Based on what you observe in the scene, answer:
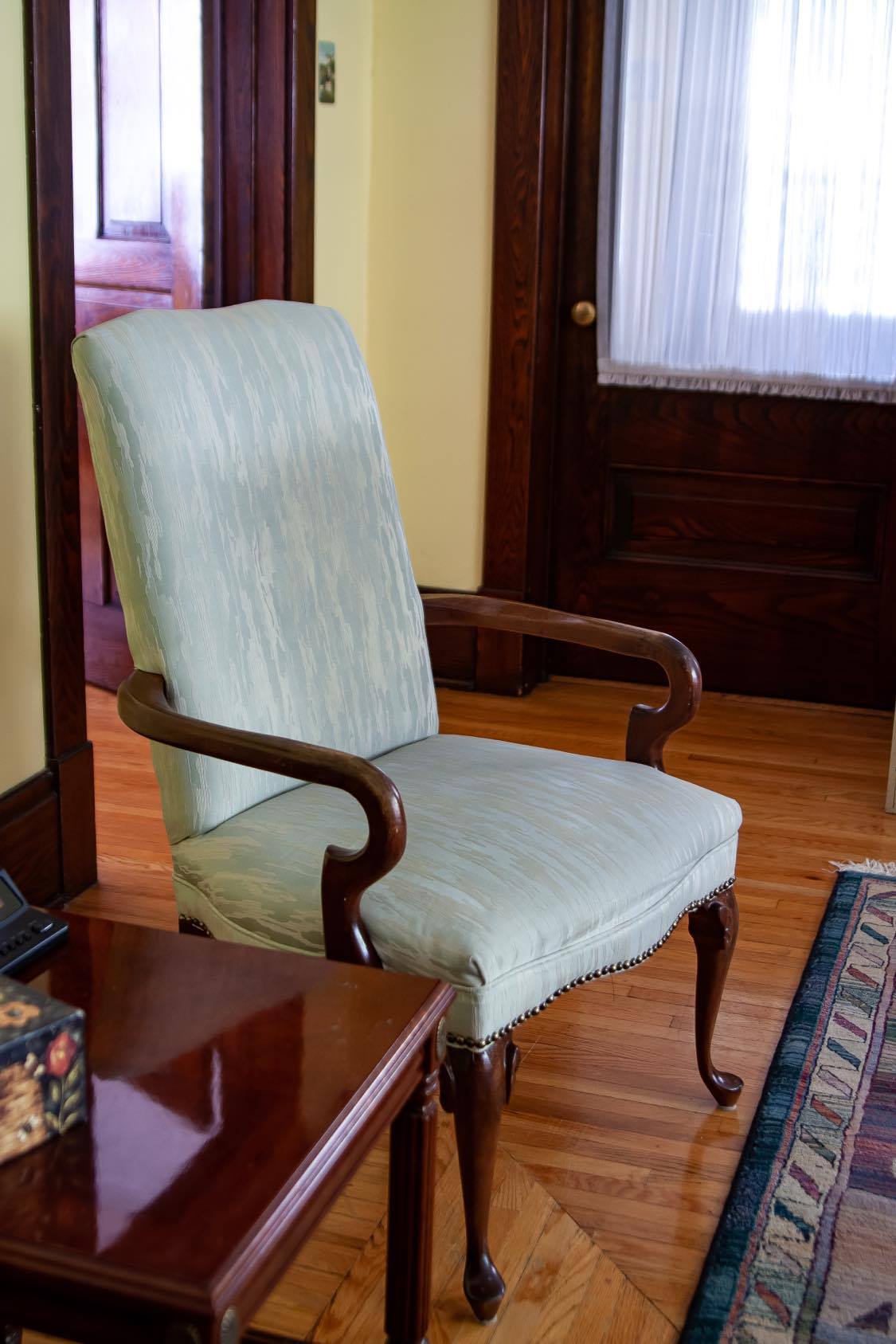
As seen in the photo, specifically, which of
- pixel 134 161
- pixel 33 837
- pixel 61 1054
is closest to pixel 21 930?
pixel 61 1054

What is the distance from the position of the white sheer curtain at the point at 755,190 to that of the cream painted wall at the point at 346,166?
0.58m

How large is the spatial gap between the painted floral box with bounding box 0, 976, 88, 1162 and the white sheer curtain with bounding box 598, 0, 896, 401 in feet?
9.16

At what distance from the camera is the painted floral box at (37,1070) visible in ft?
3.09

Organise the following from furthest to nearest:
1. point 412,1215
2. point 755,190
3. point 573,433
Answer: point 573,433
point 755,190
point 412,1215

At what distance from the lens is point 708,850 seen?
1.71 metres

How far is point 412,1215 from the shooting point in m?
1.21

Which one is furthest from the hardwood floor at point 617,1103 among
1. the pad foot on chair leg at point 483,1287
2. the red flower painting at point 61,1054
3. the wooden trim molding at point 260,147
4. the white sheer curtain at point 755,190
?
the wooden trim molding at point 260,147

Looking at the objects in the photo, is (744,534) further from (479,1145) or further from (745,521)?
(479,1145)

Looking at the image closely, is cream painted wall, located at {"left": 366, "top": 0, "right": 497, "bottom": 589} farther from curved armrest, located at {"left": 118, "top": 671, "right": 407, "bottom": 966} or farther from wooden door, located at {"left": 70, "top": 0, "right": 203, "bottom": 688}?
curved armrest, located at {"left": 118, "top": 671, "right": 407, "bottom": 966}

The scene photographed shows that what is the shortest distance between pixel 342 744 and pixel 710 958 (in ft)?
1.76

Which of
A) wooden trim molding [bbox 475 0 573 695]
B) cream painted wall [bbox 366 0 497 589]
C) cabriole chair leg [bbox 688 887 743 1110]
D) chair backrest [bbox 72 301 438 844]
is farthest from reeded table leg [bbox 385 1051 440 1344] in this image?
cream painted wall [bbox 366 0 497 589]

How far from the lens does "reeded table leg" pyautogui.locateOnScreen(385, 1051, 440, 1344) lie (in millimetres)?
1190

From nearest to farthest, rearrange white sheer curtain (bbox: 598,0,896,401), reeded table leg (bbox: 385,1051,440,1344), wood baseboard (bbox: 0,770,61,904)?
reeded table leg (bbox: 385,1051,440,1344)
wood baseboard (bbox: 0,770,61,904)
white sheer curtain (bbox: 598,0,896,401)

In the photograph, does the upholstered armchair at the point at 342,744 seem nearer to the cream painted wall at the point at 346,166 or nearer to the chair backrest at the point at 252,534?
the chair backrest at the point at 252,534
